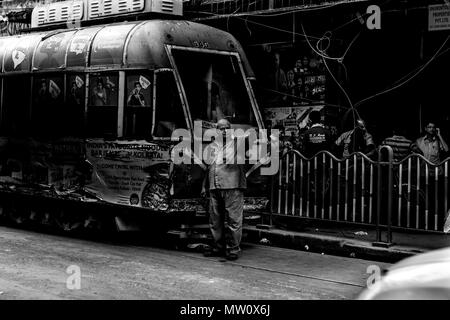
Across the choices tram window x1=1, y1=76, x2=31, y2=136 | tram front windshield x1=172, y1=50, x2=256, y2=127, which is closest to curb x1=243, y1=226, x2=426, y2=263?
tram front windshield x1=172, y1=50, x2=256, y2=127

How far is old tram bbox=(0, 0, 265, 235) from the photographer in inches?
385

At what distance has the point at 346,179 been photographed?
32.1 ft


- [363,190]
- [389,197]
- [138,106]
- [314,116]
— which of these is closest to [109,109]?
[138,106]

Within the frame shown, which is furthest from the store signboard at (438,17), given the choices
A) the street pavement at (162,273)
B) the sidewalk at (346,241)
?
the street pavement at (162,273)

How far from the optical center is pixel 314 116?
12.6 metres

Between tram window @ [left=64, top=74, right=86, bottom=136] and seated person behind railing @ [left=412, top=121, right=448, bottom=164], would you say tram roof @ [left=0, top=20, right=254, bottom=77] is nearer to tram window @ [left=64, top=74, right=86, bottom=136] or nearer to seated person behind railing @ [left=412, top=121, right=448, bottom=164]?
tram window @ [left=64, top=74, right=86, bottom=136]

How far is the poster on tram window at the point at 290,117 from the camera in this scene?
1302 cm

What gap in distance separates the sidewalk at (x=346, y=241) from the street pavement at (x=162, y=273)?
22 cm

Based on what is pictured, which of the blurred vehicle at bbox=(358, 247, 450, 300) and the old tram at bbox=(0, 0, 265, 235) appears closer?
the blurred vehicle at bbox=(358, 247, 450, 300)

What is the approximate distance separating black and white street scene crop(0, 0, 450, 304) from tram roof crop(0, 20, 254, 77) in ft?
0.09

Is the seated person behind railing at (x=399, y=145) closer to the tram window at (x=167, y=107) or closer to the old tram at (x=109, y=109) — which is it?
the old tram at (x=109, y=109)

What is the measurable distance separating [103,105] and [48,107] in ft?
4.79

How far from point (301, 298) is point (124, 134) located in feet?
14.2
